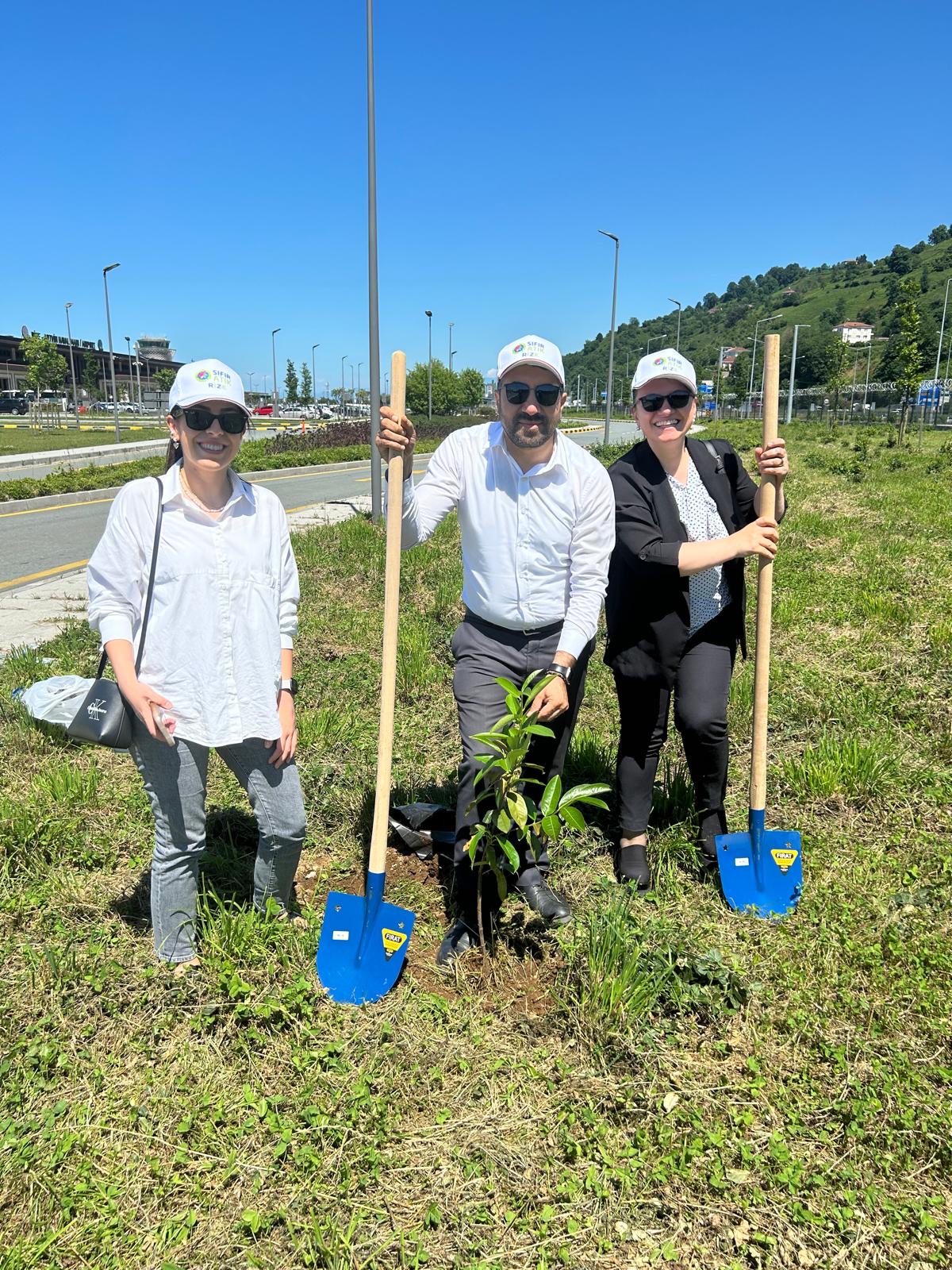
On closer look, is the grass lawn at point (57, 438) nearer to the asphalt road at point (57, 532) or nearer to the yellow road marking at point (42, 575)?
Answer: the asphalt road at point (57, 532)

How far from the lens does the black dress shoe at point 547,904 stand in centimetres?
304

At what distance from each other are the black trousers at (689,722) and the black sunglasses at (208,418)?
165cm

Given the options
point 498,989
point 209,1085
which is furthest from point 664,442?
point 209,1085

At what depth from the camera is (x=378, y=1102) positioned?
2258 millimetres

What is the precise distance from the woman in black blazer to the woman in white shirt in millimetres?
1281

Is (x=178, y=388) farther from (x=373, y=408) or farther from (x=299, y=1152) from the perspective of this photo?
(x=373, y=408)

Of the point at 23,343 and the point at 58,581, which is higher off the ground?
the point at 23,343

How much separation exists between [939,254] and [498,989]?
145887mm

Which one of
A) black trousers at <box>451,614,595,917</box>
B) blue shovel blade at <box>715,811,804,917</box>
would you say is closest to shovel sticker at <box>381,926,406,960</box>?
black trousers at <box>451,614,595,917</box>

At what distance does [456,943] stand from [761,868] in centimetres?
119

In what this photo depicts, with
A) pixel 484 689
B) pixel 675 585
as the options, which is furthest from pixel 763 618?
pixel 484 689

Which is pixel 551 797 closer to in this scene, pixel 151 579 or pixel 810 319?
pixel 151 579

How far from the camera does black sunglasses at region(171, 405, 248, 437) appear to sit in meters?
2.43

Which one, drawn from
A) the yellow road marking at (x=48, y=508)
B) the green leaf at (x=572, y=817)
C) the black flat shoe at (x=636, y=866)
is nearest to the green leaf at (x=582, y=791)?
the green leaf at (x=572, y=817)
